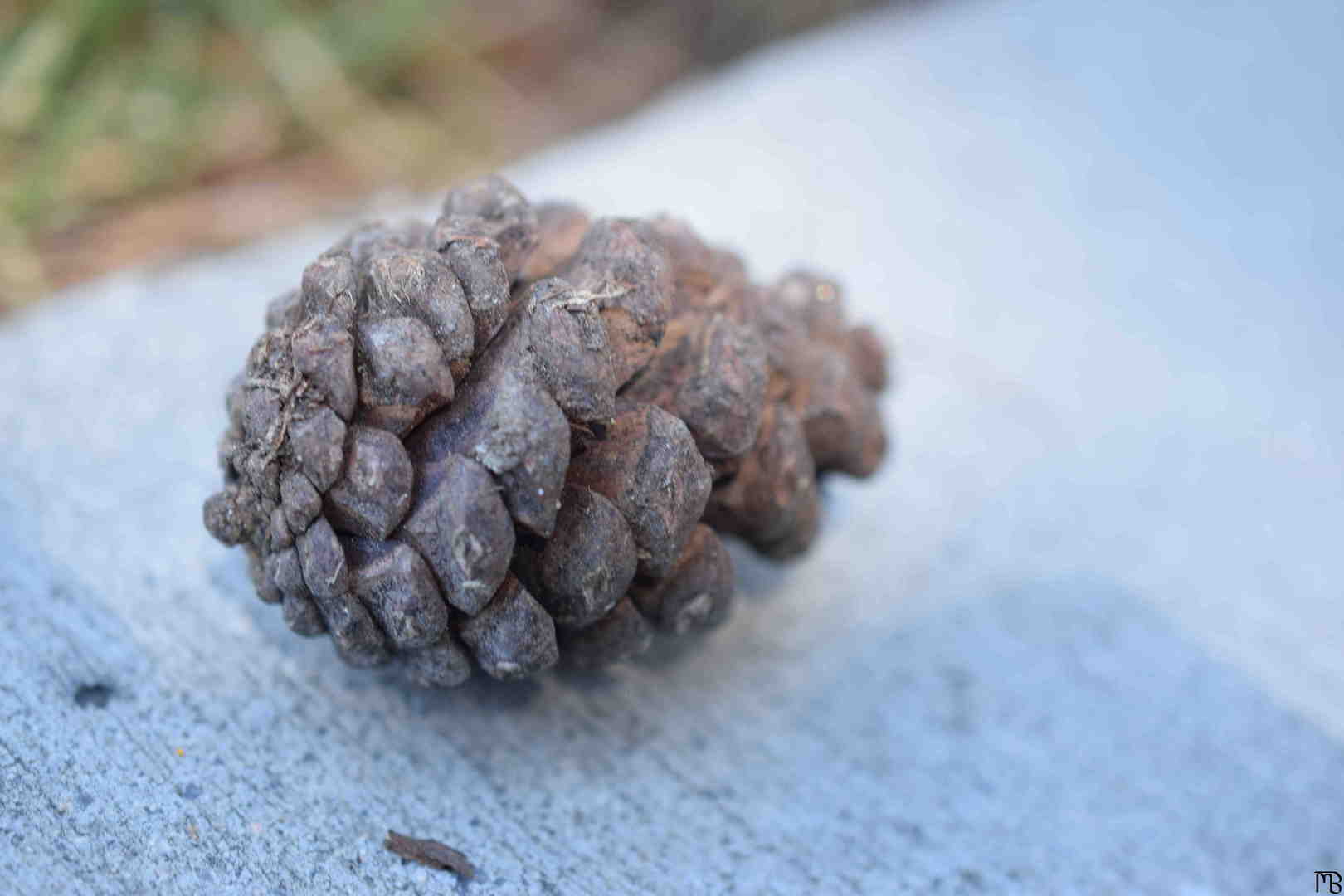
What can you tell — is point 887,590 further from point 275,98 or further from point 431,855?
point 275,98

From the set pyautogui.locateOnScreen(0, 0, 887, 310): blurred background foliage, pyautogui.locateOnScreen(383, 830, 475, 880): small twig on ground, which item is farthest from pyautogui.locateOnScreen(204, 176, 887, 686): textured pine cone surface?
pyautogui.locateOnScreen(0, 0, 887, 310): blurred background foliage

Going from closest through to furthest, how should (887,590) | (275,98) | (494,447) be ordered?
(494,447), (887,590), (275,98)

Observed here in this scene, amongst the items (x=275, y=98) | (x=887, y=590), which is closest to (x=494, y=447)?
(x=887, y=590)

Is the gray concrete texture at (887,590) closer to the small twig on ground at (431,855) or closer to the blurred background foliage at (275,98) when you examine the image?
the small twig on ground at (431,855)

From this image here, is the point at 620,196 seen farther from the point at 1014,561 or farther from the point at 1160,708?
the point at 1160,708

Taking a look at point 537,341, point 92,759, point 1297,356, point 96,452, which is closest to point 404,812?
point 92,759

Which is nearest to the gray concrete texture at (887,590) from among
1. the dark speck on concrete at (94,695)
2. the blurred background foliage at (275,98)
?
the dark speck on concrete at (94,695)
